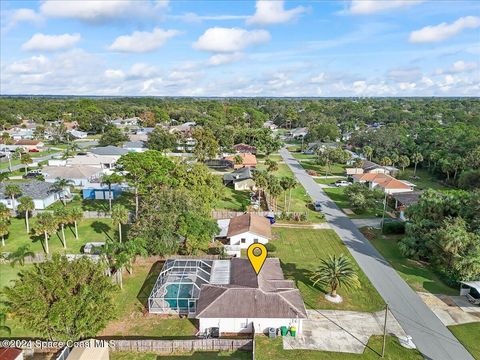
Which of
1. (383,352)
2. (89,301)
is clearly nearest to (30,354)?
(89,301)

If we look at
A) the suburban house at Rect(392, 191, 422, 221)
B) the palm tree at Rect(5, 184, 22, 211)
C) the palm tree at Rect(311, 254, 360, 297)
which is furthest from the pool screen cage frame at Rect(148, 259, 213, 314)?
the suburban house at Rect(392, 191, 422, 221)

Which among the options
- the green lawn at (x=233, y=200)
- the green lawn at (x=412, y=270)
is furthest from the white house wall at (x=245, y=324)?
the green lawn at (x=233, y=200)

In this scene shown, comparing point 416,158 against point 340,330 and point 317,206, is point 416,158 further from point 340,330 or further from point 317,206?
point 340,330

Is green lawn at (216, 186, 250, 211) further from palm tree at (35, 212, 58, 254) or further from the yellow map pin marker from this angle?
the yellow map pin marker

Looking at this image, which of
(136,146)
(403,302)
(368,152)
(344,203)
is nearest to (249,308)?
(403,302)

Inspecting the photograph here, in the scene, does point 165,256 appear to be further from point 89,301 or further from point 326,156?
point 326,156

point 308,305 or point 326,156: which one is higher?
point 326,156
